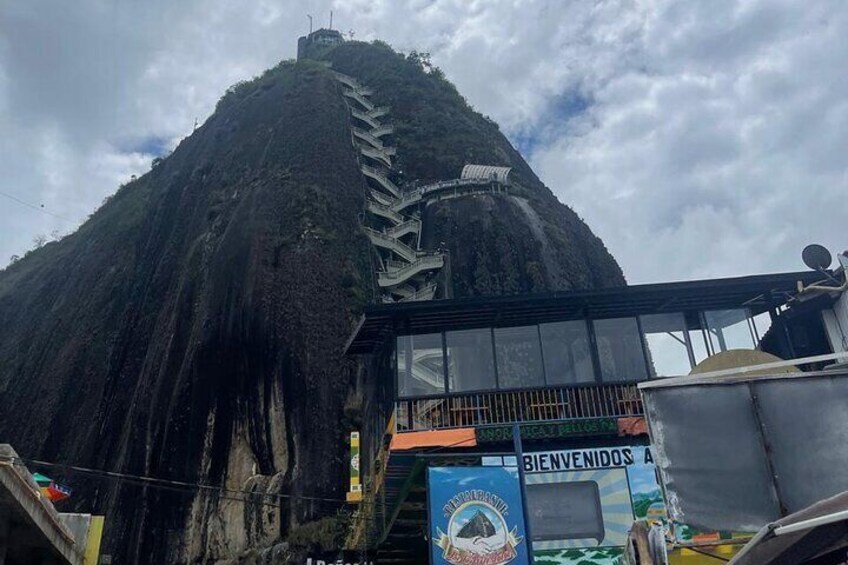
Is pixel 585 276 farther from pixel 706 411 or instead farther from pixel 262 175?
pixel 706 411

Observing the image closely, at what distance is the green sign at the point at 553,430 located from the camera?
54.3 ft

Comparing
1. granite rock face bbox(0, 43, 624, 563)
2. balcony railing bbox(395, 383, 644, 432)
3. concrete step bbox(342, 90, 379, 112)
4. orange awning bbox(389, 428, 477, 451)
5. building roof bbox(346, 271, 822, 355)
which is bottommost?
orange awning bbox(389, 428, 477, 451)

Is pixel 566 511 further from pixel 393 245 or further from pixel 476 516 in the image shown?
pixel 393 245

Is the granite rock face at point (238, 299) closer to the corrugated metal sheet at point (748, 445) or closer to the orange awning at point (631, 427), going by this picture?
the orange awning at point (631, 427)

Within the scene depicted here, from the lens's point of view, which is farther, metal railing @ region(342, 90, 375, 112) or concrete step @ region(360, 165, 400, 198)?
metal railing @ region(342, 90, 375, 112)

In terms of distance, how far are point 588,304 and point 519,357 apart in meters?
2.33

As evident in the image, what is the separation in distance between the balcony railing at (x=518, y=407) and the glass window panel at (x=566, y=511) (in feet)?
5.62

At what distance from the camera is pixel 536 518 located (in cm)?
1570

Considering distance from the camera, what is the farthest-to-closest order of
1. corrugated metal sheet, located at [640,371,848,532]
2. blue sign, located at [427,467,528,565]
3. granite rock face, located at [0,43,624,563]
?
1. granite rock face, located at [0,43,624,563]
2. blue sign, located at [427,467,528,565]
3. corrugated metal sheet, located at [640,371,848,532]

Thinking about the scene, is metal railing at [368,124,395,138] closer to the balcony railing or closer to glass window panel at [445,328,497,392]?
glass window panel at [445,328,497,392]

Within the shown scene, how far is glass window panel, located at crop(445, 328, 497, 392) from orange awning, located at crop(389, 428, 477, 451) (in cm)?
120

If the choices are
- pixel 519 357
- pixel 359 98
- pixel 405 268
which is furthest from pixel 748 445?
pixel 359 98

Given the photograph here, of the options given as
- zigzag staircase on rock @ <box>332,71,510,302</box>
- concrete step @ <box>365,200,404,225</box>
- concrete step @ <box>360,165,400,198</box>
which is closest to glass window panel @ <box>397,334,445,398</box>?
zigzag staircase on rock @ <box>332,71,510,302</box>

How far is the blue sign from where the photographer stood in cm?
1374
